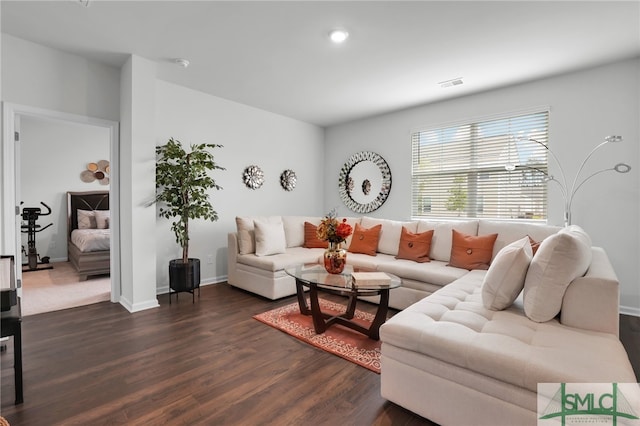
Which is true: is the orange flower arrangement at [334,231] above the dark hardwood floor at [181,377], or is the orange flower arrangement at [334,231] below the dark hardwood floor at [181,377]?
above

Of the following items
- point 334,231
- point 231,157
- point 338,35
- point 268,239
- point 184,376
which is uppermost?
point 338,35

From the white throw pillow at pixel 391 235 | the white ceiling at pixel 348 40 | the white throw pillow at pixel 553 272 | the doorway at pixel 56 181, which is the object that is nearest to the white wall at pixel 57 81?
the white ceiling at pixel 348 40

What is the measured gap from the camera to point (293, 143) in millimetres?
5535

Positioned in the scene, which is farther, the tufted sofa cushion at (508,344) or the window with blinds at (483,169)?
the window with blinds at (483,169)

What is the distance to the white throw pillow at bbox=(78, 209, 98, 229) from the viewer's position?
5.99 metres

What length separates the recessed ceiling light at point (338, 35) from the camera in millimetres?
2674

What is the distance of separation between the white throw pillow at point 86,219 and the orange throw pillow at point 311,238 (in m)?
4.41

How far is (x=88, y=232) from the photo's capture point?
5.29 m

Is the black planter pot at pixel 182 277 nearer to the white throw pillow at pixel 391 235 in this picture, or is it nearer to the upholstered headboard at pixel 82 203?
the white throw pillow at pixel 391 235

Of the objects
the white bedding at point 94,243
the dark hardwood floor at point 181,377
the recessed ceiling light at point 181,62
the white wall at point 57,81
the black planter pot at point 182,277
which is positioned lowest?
the dark hardwood floor at point 181,377

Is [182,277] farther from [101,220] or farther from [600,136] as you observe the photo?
[600,136]

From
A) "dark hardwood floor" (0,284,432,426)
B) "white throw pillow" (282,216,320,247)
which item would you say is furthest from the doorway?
"white throw pillow" (282,216,320,247)

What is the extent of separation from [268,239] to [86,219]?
4406 millimetres

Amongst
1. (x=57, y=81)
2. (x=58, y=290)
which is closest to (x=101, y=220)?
(x=58, y=290)
